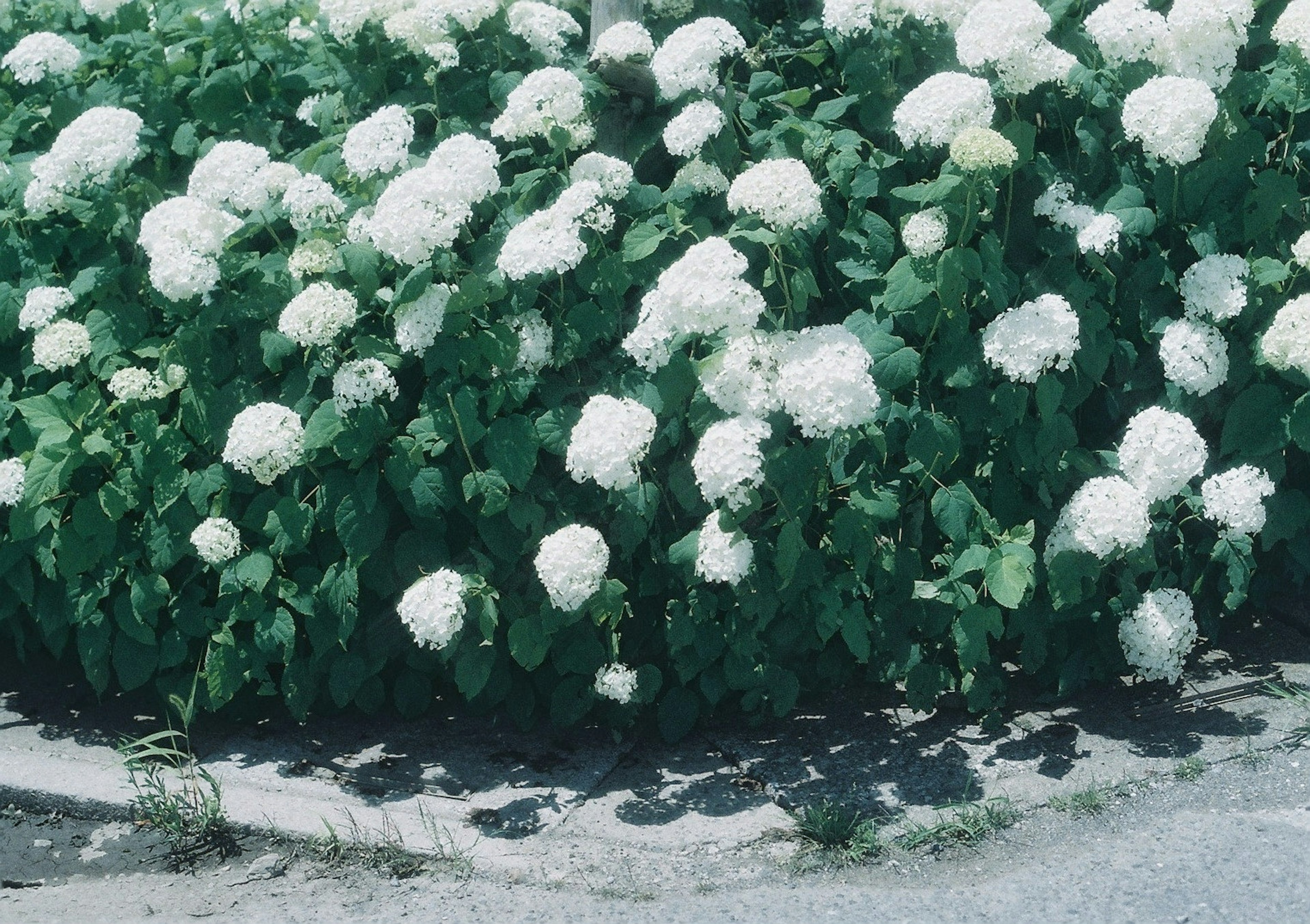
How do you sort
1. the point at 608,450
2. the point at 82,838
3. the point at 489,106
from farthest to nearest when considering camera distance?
the point at 489,106 → the point at 82,838 → the point at 608,450

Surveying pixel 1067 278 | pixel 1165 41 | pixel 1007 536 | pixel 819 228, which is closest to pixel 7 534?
pixel 819 228

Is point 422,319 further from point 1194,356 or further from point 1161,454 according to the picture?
point 1194,356

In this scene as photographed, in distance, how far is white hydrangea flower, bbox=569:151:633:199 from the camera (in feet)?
13.3

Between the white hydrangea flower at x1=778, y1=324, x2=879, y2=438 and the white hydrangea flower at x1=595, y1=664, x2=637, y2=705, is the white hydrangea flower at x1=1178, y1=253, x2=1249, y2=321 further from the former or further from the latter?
the white hydrangea flower at x1=595, y1=664, x2=637, y2=705

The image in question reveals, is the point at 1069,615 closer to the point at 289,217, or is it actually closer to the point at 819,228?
the point at 819,228

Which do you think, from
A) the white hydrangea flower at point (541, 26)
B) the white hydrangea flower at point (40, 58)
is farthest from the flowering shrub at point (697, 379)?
the white hydrangea flower at point (40, 58)

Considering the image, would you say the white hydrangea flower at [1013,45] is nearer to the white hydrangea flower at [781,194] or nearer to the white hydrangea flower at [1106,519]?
the white hydrangea flower at [781,194]

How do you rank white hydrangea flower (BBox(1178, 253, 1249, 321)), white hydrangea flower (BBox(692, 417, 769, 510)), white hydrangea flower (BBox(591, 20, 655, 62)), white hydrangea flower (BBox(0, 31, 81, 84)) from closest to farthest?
white hydrangea flower (BBox(692, 417, 769, 510)) → white hydrangea flower (BBox(1178, 253, 1249, 321)) → white hydrangea flower (BBox(591, 20, 655, 62)) → white hydrangea flower (BBox(0, 31, 81, 84))

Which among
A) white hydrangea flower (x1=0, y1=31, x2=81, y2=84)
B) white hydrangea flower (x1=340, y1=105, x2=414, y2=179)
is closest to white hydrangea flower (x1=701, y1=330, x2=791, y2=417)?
white hydrangea flower (x1=340, y1=105, x2=414, y2=179)

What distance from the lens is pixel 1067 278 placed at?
13.2ft

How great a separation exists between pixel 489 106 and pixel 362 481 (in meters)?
1.51

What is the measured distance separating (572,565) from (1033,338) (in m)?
1.41

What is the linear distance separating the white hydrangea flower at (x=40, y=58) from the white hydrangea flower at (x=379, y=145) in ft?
4.67

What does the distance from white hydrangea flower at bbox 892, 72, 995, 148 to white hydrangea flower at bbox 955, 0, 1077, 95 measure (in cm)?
14
